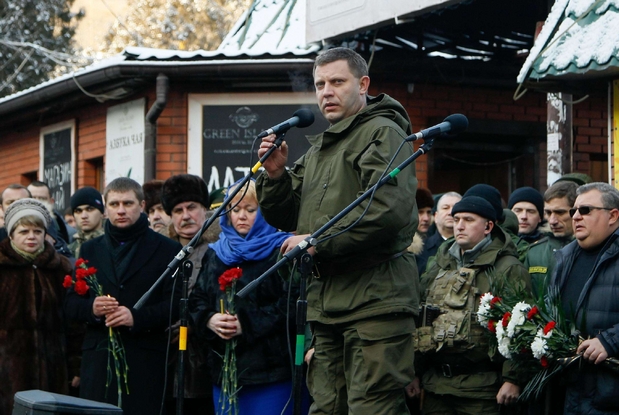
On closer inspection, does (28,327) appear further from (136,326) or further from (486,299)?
(486,299)

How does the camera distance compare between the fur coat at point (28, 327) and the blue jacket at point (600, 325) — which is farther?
the fur coat at point (28, 327)

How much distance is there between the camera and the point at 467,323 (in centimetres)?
611

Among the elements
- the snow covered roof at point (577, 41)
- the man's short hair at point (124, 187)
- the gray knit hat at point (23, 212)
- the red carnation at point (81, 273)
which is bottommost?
the red carnation at point (81, 273)

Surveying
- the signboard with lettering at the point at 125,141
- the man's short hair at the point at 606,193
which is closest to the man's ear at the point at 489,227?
the man's short hair at the point at 606,193

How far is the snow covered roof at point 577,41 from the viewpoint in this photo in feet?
23.1

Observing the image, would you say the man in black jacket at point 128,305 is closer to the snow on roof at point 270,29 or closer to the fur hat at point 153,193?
the fur hat at point 153,193

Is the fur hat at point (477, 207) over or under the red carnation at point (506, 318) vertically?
over

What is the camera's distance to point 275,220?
543 cm

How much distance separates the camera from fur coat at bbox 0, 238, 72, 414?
7.41 m

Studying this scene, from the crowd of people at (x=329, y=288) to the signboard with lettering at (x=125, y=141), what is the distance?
4264 mm

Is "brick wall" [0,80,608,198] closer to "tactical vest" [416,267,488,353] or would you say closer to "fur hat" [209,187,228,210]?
"fur hat" [209,187,228,210]

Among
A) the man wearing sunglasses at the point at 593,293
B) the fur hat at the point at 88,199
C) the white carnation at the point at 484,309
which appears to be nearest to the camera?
the man wearing sunglasses at the point at 593,293

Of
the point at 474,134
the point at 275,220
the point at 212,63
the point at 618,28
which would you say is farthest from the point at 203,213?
the point at 474,134

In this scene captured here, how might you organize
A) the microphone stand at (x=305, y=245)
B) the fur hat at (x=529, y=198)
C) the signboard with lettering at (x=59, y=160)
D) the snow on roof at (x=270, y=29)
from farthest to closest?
the signboard with lettering at (x=59, y=160), the snow on roof at (x=270, y=29), the fur hat at (x=529, y=198), the microphone stand at (x=305, y=245)
